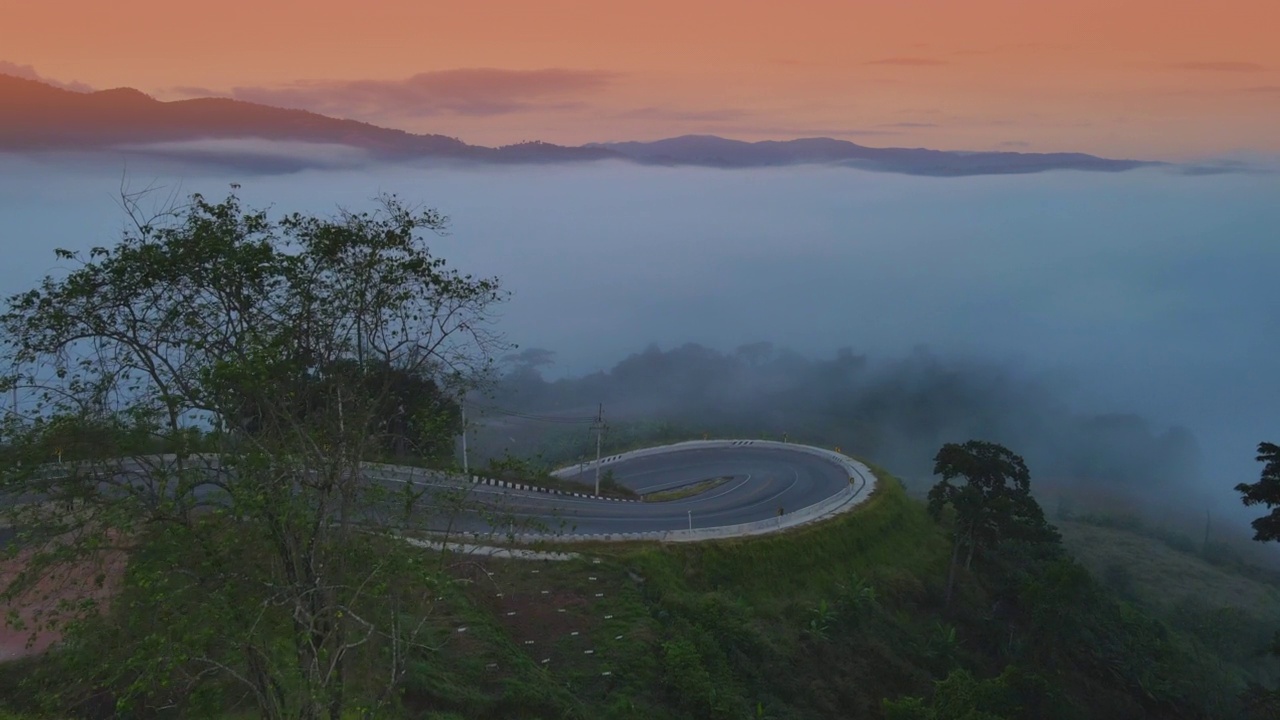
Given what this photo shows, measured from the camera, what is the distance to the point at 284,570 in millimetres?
11570

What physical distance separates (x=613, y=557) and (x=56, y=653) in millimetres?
16399

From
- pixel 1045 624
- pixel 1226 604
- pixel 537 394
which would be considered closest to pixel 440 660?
pixel 1045 624

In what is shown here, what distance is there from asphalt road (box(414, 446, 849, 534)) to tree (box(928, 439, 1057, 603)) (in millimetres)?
6000

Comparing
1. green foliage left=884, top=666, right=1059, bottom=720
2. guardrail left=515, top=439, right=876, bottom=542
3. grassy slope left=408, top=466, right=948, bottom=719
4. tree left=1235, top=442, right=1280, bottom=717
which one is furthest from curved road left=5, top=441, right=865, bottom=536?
tree left=1235, top=442, right=1280, bottom=717

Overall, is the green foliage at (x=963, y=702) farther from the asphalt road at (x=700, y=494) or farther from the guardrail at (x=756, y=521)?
the asphalt road at (x=700, y=494)

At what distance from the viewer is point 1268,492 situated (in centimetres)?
1970

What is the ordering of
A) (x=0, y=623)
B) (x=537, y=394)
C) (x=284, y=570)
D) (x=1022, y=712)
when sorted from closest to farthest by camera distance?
1. (x=284, y=570)
2. (x=0, y=623)
3. (x=1022, y=712)
4. (x=537, y=394)

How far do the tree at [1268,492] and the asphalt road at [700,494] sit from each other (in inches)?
637

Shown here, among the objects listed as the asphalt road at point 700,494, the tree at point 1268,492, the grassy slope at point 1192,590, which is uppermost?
the tree at point 1268,492

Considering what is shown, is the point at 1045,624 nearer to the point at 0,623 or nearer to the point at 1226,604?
the point at 1226,604

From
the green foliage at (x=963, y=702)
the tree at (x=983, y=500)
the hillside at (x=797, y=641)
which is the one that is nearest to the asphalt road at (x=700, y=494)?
the hillside at (x=797, y=641)

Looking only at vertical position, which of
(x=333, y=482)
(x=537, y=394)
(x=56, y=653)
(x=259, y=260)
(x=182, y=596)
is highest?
(x=259, y=260)

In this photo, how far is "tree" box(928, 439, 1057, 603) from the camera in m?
30.3

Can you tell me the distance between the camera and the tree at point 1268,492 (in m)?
19.5
